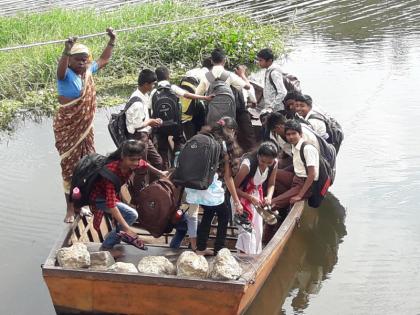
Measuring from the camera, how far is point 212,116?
7570 mm

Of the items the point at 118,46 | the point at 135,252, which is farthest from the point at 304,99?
the point at 118,46

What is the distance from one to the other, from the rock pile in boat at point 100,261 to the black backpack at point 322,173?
217 cm

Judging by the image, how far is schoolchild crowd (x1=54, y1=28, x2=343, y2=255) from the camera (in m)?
5.52

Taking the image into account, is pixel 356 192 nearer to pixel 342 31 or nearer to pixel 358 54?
pixel 358 54

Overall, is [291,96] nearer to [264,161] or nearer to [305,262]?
[305,262]

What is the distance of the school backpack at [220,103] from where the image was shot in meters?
7.57

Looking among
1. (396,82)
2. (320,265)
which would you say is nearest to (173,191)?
(320,265)

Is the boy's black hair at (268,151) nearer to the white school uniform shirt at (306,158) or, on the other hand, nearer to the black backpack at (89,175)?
the white school uniform shirt at (306,158)

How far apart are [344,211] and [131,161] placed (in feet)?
11.5

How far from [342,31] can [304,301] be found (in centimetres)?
1275

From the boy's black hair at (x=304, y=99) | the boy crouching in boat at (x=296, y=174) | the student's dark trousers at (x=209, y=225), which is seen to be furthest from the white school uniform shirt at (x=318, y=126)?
the student's dark trousers at (x=209, y=225)

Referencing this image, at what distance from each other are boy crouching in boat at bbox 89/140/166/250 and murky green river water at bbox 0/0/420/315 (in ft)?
3.47

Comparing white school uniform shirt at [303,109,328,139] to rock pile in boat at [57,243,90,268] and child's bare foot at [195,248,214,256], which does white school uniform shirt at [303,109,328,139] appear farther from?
rock pile in boat at [57,243,90,268]

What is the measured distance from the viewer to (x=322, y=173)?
6.66m
